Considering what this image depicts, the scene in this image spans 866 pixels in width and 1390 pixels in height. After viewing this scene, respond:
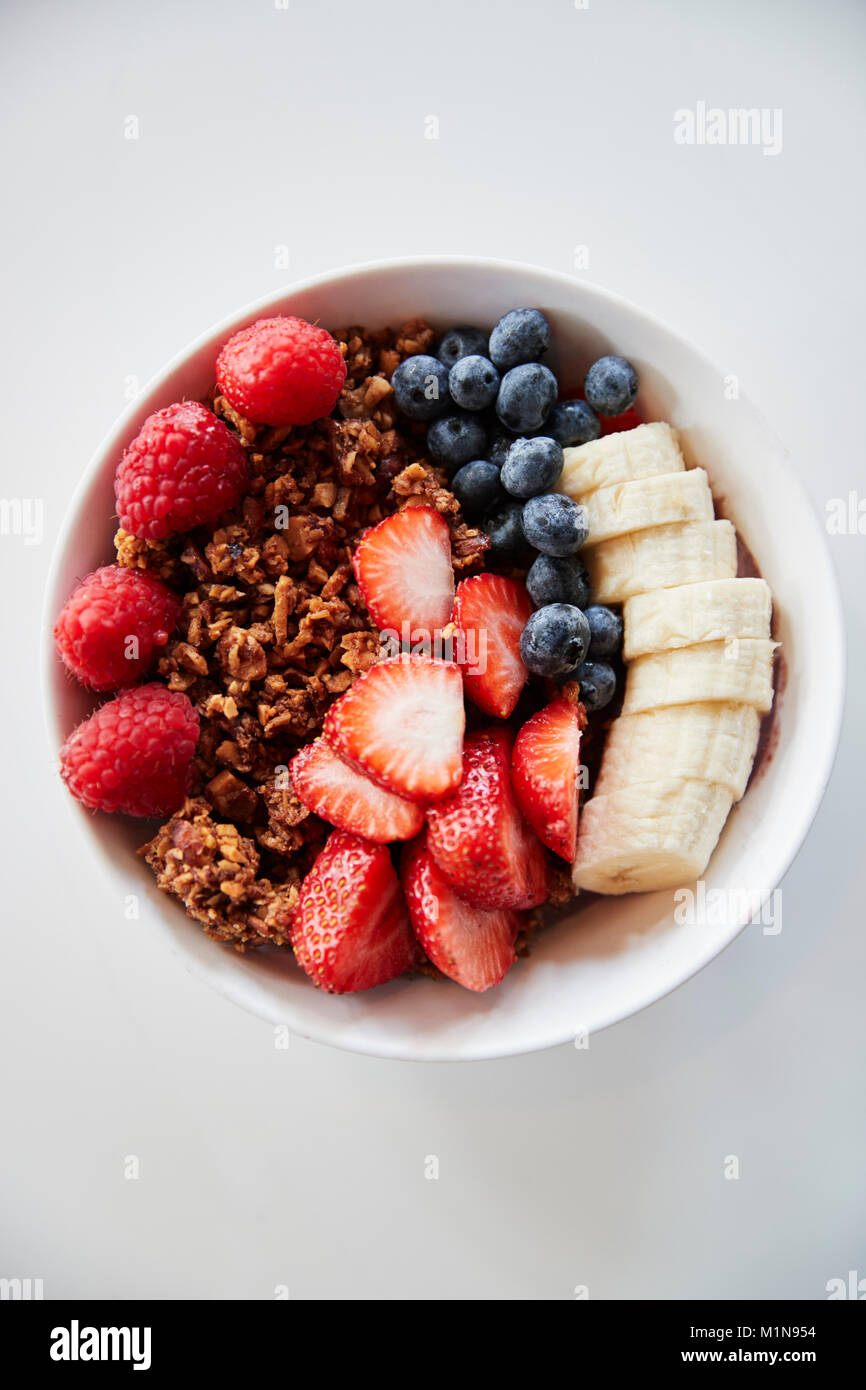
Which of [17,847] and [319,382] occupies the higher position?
[319,382]

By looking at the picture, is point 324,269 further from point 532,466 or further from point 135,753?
point 135,753

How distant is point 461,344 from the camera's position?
1.41 metres

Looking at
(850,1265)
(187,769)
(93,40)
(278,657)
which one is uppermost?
(93,40)

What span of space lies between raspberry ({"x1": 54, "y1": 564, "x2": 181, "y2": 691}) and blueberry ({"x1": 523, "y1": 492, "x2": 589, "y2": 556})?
529 mm

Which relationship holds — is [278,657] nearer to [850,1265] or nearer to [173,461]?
[173,461]

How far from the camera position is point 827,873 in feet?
5.46

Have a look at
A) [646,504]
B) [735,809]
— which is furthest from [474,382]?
[735,809]

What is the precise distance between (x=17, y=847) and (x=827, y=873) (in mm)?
1454

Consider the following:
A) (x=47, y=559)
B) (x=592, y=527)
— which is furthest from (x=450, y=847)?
(x=47, y=559)

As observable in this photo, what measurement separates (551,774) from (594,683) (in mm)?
162

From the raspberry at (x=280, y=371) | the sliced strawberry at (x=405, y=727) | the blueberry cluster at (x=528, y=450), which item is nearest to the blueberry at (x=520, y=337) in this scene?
the blueberry cluster at (x=528, y=450)

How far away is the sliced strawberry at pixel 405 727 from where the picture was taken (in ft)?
4.18

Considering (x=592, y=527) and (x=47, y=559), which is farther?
(x=47, y=559)

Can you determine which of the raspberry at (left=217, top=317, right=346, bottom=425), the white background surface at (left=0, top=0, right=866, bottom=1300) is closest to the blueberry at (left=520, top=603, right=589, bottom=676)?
the raspberry at (left=217, top=317, right=346, bottom=425)
